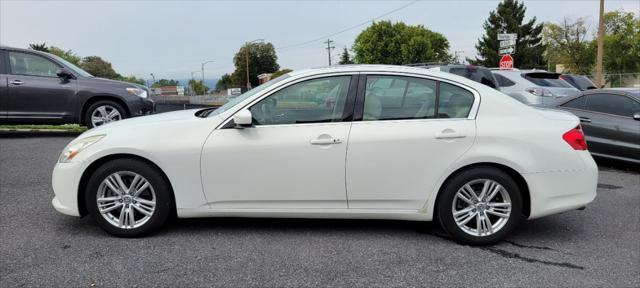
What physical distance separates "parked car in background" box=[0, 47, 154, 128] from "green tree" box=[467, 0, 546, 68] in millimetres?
58078

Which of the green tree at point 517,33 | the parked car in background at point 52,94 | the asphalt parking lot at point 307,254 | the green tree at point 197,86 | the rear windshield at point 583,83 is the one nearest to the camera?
the asphalt parking lot at point 307,254

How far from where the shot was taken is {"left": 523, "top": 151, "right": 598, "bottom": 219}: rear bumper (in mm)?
4109

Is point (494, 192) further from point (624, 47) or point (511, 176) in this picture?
point (624, 47)

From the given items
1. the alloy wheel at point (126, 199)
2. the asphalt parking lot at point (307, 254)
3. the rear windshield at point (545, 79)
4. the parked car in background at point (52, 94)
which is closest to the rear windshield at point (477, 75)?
the rear windshield at point (545, 79)

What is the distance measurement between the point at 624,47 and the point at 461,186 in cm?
7407

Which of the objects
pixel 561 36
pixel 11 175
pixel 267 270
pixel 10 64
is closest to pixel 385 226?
pixel 267 270

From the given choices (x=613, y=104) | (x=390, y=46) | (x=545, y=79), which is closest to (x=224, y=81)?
(x=390, y=46)

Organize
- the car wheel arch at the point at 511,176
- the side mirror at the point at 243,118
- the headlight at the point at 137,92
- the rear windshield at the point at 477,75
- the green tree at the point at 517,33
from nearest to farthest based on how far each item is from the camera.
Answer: the side mirror at the point at 243,118, the car wheel arch at the point at 511,176, the headlight at the point at 137,92, the rear windshield at the point at 477,75, the green tree at the point at 517,33

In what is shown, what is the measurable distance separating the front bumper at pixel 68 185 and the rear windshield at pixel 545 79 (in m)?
11.5

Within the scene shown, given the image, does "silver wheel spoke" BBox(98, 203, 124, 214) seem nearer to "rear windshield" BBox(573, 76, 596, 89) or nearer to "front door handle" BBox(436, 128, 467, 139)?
"front door handle" BBox(436, 128, 467, 139)

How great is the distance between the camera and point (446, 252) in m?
3.97

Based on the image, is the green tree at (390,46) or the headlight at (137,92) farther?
the green tree at (390,46)

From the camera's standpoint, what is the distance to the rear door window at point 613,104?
7.66 m

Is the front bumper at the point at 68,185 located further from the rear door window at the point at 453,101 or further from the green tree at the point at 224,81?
the green tree at the point at 224,81
